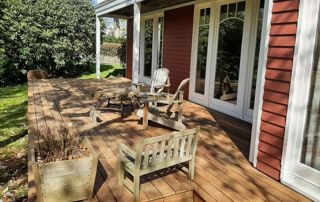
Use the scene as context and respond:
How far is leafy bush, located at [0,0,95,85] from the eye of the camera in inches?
446

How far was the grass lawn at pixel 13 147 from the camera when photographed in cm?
348

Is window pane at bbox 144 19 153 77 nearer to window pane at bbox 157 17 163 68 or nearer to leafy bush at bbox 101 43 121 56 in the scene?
window pane at bbox 157 17 163 68

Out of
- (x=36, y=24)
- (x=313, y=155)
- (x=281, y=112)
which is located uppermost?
(x=36, y=24)

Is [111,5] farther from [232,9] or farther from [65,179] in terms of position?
[65,179]

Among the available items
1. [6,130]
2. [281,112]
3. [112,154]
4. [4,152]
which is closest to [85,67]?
[6,130]

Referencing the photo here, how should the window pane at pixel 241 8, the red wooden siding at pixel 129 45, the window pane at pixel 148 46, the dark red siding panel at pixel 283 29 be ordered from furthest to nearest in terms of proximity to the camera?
the red wooden siding at pixel 129 45 → the window pane at pixel 148 46 → the window pane at pixel 241 8 → the dark red siding panel at pixel 283 29

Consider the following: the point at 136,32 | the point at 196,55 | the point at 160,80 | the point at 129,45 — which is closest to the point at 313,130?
the point at 160,80

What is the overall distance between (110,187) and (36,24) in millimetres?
11154

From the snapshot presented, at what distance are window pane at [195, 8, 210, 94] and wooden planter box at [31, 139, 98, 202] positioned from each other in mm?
4024

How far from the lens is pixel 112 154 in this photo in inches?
128

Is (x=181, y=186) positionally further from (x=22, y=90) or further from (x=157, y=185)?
(x=22, y=90)

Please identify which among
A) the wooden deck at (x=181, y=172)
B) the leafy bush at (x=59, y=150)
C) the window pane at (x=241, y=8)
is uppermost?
the window pane at (x=241, y=8)

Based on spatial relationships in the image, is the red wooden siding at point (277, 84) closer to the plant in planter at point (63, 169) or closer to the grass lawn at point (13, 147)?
the plant in planter at point (63, 169)

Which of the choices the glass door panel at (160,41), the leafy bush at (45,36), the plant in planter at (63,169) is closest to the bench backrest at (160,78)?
the glass door panel at (160,41)
